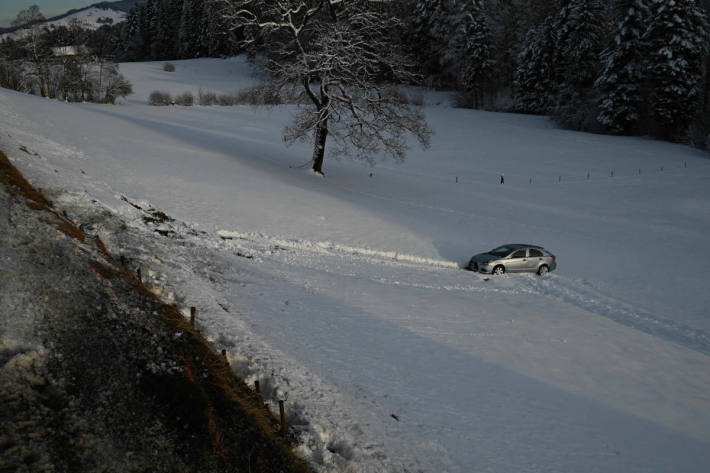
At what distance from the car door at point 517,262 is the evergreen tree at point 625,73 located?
40.3m

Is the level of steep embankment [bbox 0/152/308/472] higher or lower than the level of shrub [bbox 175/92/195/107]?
lower

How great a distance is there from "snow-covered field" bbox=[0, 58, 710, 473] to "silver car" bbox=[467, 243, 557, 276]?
0.53 meters

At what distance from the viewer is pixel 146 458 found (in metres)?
4.65

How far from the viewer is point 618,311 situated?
1492cm

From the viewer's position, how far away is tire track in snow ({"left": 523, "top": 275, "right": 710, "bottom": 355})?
13539mm

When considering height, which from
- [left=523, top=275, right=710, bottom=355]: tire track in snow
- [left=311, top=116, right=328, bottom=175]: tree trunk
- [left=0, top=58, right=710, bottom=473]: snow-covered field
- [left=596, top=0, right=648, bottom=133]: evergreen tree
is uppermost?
[left=596, top=0, right=648, bottom=133]: evergreen tree

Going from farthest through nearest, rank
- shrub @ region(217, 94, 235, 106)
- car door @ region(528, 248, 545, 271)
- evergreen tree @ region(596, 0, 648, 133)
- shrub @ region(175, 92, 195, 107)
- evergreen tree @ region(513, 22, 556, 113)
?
evergreen tree @ region(513, 22, 556, 113), shrub @ region(217, 94, 235, 106), shrub @ region(175, 92, 195, 107), evergreen tree @ region(596, 0, 648, 133), car door @ region(528, 248, 545, 271)

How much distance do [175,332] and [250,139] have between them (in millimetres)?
31031

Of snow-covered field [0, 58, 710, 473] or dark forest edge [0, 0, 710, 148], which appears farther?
dark forest edge [0, 0, 710, 148]

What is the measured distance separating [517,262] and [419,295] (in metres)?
6.10

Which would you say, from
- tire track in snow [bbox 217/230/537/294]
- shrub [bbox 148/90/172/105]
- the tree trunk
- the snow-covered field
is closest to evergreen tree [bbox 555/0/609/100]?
the snow-covered field

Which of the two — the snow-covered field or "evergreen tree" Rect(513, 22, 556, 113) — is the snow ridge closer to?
the snow-covered field

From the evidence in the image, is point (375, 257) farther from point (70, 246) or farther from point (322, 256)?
point (70, 246)

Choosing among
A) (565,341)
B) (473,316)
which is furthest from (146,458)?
(565,341)
